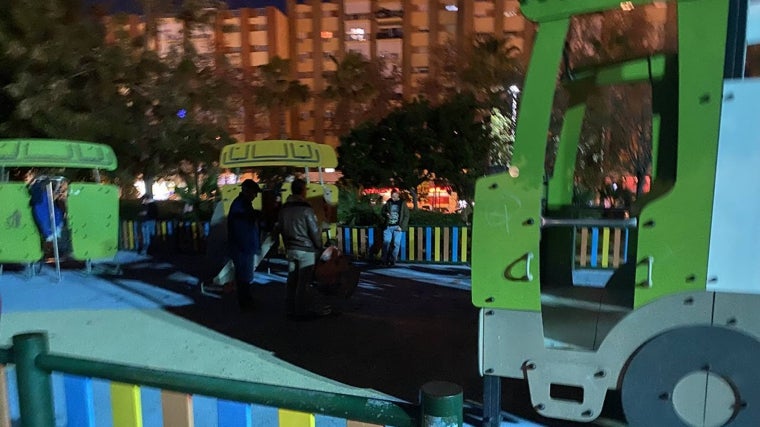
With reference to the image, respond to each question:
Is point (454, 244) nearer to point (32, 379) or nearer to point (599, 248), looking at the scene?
point (599, 248)

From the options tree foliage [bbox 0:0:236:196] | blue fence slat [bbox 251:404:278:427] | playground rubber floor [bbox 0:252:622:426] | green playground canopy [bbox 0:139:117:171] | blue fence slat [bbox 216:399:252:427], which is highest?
tree foliage [bbox 0:0:236:196]

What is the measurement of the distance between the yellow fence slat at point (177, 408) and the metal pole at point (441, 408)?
1.06 meters

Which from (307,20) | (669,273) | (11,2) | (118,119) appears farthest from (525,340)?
(307,20)

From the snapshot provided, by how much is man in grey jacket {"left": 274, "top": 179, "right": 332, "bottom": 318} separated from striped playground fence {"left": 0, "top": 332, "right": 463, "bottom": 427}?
145 inches

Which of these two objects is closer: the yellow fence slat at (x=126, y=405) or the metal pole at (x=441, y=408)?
the metal pole at (x=441, y=408)

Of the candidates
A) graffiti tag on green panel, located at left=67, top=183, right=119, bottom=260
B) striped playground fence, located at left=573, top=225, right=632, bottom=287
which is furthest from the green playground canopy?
striped playground fence, located at left=573, top=225, right=632, bottom=287

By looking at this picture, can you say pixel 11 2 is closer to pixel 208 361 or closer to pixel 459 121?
pixel 459 121

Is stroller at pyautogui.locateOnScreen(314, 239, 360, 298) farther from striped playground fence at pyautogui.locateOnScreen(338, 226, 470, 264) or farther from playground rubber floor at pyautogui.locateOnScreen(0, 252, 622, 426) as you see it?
striped playground fence at pyautogui.locateOnScreen(338, 226, 470, 264)

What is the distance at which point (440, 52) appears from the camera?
28.0m

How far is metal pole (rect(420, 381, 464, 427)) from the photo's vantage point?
163 cm

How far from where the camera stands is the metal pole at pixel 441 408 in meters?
1.63

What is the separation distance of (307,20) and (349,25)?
5.36 m

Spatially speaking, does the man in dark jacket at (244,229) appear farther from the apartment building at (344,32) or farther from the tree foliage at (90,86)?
the apartment building at (344,32)

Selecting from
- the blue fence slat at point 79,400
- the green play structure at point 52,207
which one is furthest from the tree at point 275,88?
the blue fence slat at point 79,400
